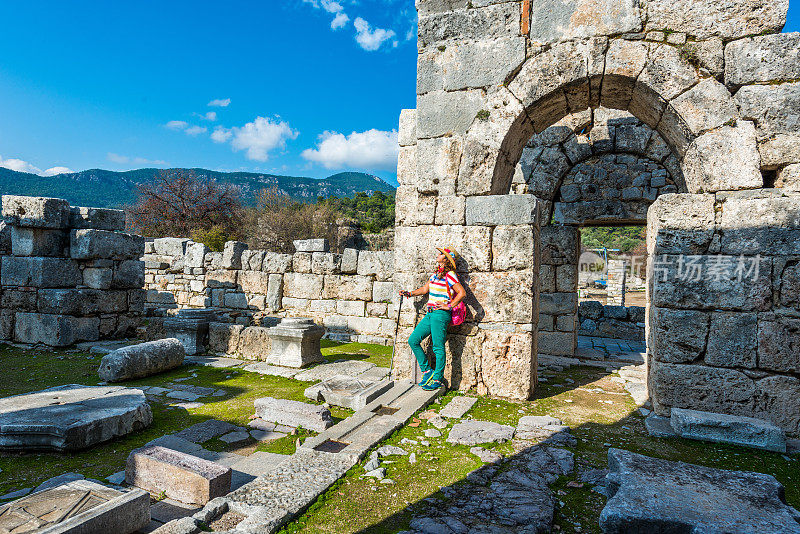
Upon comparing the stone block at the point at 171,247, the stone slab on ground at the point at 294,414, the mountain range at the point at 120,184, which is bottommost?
the stone slab on ground at the point at 294,414

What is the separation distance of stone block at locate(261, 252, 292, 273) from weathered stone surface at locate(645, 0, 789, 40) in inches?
323

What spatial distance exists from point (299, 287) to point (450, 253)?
5833mm

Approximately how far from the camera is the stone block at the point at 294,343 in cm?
721

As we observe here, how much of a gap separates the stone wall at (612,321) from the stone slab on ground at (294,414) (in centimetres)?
869

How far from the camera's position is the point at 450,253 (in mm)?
5344

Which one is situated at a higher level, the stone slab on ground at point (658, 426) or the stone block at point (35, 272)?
the stone block at point (35, 272)

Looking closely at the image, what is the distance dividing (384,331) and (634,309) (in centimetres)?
626

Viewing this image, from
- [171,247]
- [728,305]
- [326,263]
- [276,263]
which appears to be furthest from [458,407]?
[171,247]

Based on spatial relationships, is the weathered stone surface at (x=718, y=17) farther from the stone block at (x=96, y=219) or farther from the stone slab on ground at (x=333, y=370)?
the stone block at (x=96, y=219)

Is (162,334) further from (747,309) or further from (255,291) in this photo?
(747,309)

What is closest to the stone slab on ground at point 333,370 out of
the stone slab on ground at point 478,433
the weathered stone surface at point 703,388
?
the stone slab on ground at point 478,433

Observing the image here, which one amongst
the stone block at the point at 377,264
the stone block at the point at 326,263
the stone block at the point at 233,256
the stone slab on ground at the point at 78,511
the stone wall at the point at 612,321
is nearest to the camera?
the stone slab on ground at the point at 78,511

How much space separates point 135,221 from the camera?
25.9 metres

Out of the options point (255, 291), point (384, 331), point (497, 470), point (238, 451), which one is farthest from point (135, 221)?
point (497, 470)
